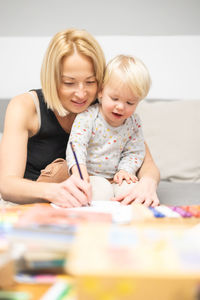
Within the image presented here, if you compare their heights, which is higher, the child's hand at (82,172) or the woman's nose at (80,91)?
the woman's nose at (80,91)

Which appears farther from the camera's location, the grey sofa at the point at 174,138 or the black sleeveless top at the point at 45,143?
the grey sofa at the point at 174,138

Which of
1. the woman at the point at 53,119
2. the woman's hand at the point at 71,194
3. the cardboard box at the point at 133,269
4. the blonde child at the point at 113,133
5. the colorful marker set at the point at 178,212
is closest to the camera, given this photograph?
Result: the cardboard box at the point at 133,269

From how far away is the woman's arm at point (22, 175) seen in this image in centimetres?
87

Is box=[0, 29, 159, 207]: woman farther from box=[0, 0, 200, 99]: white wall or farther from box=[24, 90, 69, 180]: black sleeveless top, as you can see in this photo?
box=[0, 0, 200, 99]: white wall

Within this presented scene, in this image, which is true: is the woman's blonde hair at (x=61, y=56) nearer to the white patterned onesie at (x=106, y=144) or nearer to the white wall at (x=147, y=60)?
the white patterned onesie at (x=106, y=144)

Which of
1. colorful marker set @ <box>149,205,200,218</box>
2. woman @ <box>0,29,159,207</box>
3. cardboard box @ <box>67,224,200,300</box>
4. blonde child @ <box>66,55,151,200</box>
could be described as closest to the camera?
cardboard box @ <box>67,224,200,300</box>

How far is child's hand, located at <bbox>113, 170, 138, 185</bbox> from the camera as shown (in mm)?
1150

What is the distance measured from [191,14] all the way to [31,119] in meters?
1.35

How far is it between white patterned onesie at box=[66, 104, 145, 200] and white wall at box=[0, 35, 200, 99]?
897 mm

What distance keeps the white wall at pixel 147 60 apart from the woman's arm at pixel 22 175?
0.93 m

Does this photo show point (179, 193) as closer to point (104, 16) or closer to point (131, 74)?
point (131, 74)

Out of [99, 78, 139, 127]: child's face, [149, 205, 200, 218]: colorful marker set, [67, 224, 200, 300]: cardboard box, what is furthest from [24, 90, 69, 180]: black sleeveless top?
[67, 224, 200, 300]: cardboard box

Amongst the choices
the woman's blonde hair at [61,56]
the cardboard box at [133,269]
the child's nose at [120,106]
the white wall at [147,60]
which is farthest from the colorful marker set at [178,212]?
the white wall at [147,60]

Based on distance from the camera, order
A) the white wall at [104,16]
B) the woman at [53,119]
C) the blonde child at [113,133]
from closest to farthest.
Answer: the woman at [53,119] < the blonde child at [113,133] < the white wall at [104,16]
